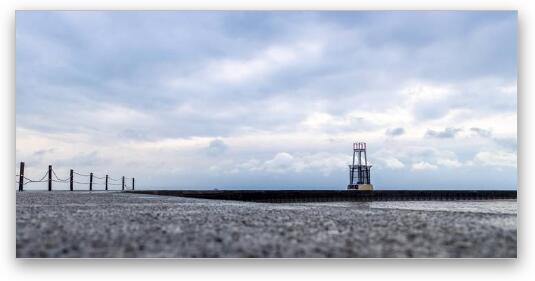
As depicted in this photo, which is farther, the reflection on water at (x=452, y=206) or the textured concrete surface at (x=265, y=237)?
the reflection on water at (x=452, y=206)

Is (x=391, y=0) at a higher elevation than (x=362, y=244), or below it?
higher

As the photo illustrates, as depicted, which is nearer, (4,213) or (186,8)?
(4,213)

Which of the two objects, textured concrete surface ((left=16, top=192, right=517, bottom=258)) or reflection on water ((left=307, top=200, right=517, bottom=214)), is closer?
textured concrete surface ((left=16, top=192, right=517, bottom=258))

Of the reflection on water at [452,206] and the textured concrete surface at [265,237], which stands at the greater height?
the textured concrete surface at [265,237]

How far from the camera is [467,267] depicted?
697cm

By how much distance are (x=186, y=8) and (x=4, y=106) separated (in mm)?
4286

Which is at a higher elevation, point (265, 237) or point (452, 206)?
point (265, 237)

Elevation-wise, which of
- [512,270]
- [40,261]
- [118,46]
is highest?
[118,46]

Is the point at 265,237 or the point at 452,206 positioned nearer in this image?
the point at 265,237

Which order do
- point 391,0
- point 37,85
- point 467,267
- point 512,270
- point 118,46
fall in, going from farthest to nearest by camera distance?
point 118,46
point 37,85
point 391,0
point 512,270
point 467,267

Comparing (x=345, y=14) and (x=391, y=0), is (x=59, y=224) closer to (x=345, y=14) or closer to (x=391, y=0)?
(x=345, y=14)

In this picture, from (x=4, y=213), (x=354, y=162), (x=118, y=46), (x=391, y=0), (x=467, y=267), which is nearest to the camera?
(x=467, y=267)

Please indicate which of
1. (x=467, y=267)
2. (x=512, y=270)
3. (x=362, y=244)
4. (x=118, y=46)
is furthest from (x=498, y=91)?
(x=118, y=46)

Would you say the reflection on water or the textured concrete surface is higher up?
the textured concrete surface
